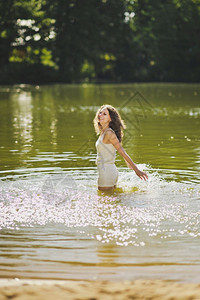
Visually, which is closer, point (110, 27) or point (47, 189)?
point (47, 189)

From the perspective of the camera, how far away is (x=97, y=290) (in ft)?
15.4

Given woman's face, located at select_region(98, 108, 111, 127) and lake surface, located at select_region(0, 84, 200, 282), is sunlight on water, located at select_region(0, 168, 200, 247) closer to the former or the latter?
lake surface, located at select_region(0, 84, 200, 282)

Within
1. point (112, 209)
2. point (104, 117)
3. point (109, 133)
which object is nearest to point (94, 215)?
point (112, 209)

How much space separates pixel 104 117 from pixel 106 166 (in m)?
0.70

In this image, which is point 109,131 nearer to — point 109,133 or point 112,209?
point 109,133

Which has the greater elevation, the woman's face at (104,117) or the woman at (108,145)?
the woman's face at (104,117)

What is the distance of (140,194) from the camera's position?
8.62m

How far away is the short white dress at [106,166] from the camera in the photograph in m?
8.79

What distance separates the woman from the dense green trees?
5932cm

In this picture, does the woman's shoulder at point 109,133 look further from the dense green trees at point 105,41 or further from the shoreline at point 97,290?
the dense green trees at point 105,41

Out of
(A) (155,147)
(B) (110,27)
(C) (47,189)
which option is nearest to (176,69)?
(B) (110,27)

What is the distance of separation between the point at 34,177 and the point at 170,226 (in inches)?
144

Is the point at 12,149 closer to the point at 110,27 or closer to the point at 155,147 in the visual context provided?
the point at 155,147

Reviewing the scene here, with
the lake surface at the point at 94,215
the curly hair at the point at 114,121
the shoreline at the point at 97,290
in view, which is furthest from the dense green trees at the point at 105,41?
the shoreline at the point at 97,290
